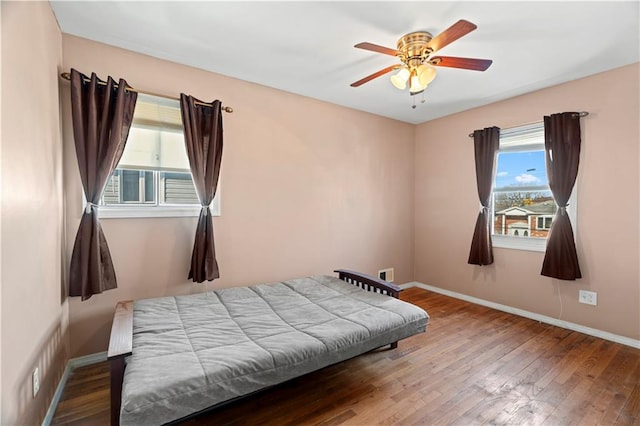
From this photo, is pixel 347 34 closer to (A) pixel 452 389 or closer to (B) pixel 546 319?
(A) pixel 452 389

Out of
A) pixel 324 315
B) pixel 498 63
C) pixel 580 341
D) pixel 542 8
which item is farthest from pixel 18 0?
pixel 580 341

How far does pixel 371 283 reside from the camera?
115 inches

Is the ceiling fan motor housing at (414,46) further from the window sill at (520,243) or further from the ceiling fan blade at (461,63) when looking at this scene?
the window sill at (520,243)

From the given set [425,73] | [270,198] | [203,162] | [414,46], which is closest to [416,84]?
[425,73]

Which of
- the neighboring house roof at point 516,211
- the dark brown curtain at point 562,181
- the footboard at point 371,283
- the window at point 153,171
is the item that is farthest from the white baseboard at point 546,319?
the window at point 153,171

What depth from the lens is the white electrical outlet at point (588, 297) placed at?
2.92 meters

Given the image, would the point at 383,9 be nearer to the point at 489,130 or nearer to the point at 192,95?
the point at 192,95

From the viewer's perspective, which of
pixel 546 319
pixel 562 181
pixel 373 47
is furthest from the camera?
pixel 546 319

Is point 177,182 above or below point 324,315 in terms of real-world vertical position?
above

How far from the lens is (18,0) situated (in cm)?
144

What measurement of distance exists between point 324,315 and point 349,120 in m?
2.63

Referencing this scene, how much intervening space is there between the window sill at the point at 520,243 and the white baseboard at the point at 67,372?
429cm

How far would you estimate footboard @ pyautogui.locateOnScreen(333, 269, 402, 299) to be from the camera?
2719 mm

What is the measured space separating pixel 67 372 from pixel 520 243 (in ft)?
14.9
